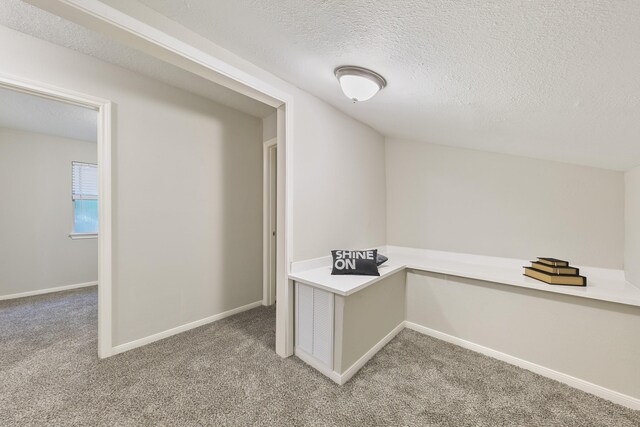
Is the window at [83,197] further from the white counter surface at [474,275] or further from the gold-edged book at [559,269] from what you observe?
the gold-edged book at [559,269]

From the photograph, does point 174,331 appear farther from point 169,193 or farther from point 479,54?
point 479,54

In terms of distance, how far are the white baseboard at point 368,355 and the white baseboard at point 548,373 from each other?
0.28 meters

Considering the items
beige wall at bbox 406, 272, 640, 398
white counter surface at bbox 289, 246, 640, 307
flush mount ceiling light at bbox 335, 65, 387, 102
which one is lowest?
beige wall at bbox 406, 272, 640, 398

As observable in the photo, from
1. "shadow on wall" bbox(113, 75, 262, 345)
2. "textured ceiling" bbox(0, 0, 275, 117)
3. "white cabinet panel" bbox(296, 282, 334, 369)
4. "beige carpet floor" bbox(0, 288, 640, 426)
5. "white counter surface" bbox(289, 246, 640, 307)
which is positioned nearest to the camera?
"beige carpet floor" bbox(0, 288, 640, 426)

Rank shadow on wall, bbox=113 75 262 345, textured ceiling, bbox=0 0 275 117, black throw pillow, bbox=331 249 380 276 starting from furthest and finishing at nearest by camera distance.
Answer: shadow on wall, bbox=113 75 262 345, black throw pillow, bbox=331 249 380 276, textured ceiling, bbox=0 0 275 117

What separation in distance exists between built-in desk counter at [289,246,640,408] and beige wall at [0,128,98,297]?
4.05 metres

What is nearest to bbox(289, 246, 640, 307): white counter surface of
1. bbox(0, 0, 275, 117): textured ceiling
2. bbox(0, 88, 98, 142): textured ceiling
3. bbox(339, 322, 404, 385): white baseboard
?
bbox(339, 322, 404, 385): white baseboard

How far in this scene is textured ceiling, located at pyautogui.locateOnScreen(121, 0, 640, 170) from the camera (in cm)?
81

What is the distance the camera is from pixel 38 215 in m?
3.52

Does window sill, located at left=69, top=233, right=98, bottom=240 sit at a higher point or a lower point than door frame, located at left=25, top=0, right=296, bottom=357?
lower

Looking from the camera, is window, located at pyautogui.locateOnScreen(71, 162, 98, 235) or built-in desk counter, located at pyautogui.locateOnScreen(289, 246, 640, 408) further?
window, located at pyautogui.locateOnScreen(71, 162, 98, 235)

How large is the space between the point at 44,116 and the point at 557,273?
532 cm

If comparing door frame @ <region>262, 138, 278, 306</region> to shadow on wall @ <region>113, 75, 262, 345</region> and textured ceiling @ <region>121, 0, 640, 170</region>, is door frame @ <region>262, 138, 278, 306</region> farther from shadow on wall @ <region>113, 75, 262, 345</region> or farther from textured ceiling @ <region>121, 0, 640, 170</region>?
textured ceiling @ <region>121, 0, 640, 170</region>

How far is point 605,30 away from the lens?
76 centimetres
